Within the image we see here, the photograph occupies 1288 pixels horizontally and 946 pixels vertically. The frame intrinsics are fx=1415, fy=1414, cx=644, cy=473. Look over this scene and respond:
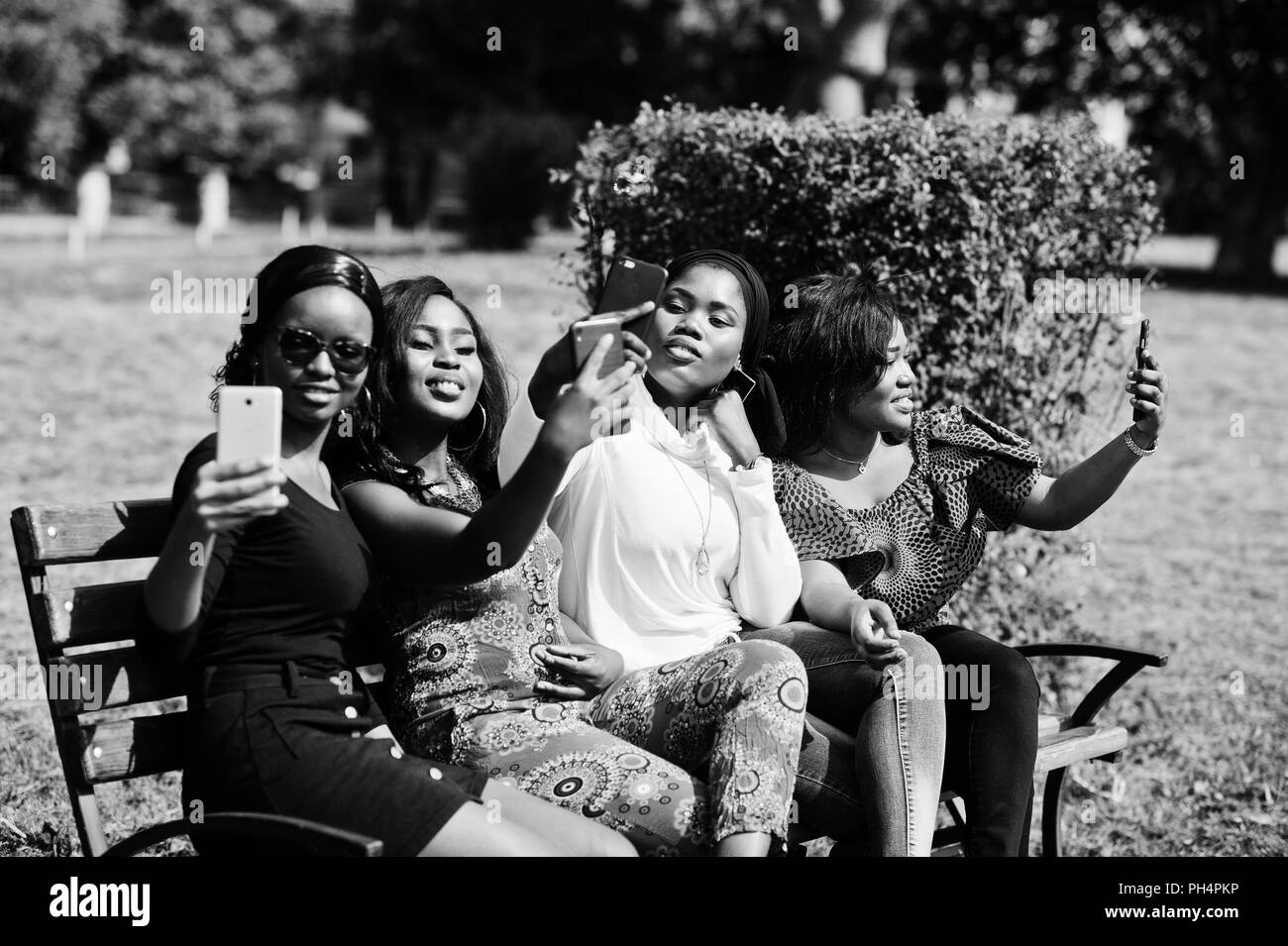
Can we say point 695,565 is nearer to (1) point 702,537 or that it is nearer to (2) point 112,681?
(1) point 702,537

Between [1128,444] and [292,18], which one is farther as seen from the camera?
[292,18]

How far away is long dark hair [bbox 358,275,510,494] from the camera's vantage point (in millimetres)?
2959

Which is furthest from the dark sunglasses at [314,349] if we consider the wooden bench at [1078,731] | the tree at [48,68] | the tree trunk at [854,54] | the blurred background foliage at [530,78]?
the tree at [48,68]

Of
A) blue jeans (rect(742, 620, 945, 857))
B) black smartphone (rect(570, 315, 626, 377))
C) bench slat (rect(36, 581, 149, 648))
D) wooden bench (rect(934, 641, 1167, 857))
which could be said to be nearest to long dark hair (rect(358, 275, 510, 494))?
black smartphone (rect(570, 315, 626, 377))

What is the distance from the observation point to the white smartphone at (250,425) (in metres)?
2.32

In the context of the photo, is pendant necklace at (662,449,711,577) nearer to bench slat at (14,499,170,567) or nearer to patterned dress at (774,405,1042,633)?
patterned dress at (774,405,1042,633)

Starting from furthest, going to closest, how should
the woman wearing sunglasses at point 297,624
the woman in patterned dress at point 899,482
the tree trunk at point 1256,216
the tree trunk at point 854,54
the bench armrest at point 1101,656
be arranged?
1. the tree trunk at point 1256,216
2. the tree trunk at point 854,54
3. the bench armrest at point 1101,656
4. the woman in patterned dress at point 899,482
5. the woman wearing sunglasses at point 297,624

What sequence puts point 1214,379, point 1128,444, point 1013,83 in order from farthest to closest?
point 1013,83 < point 1214,379 < point 1128,444

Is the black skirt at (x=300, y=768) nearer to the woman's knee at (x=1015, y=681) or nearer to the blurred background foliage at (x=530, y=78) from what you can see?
the woman's knee at (x=1015, y=681)

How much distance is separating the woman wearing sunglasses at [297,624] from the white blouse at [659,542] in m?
0.53
